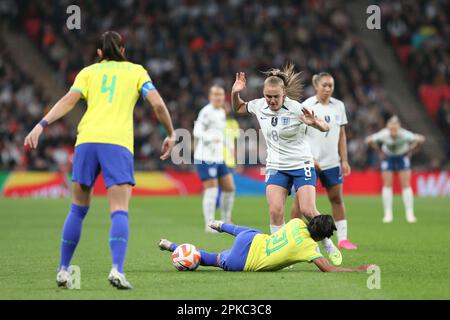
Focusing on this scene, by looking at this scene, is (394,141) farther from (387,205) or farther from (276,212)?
(276,212)

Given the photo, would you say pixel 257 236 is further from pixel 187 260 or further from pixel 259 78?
pixel 259 78

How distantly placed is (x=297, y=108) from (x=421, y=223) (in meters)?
8.28

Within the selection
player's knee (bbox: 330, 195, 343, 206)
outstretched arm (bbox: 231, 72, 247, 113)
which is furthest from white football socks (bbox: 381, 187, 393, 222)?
outstretched arm (bbox: 231, 72, 247, 113)

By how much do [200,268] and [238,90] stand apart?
2.02 metres

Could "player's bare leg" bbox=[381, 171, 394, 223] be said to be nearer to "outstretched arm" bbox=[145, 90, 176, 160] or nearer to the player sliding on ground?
the player sliding on ground

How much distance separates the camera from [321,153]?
1245 cm

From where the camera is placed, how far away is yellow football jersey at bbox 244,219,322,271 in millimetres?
9086

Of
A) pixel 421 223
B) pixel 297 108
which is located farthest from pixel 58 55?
pixel 297 108

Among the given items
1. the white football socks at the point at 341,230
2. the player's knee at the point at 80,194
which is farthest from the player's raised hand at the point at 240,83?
the white football socks at the point at 341,230

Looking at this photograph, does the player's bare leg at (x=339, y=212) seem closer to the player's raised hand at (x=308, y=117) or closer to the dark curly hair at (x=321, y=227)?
the player's raised hand at (x=308, y=117)

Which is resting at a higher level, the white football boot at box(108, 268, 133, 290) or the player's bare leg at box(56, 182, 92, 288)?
the player's bare leg at box(56, 182, 92, 288)

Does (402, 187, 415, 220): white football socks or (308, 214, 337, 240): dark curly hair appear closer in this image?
(308, 214, 337, 240): dark curly hair

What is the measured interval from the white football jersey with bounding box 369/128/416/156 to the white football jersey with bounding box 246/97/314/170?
866cm
